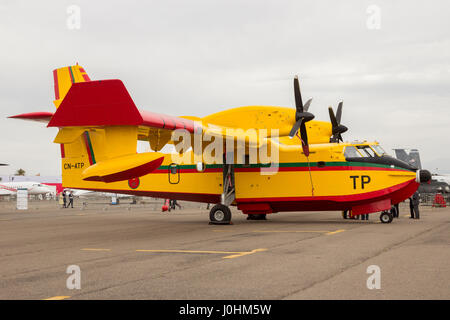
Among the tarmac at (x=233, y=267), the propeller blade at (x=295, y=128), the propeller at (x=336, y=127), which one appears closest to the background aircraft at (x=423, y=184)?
the propeller at (x=336, y=127)

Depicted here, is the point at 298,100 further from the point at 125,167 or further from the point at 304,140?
the point at 125,167

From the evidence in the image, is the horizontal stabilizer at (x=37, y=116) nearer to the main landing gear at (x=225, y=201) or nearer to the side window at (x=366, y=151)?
the main landing gear at (x=225, y=201)

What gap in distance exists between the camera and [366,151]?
66.9ft

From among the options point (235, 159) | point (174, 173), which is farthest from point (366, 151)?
point (174, 173)

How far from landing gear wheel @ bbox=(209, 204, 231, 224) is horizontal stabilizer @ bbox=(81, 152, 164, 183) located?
6339mm

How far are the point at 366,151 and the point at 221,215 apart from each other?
22.7 ft

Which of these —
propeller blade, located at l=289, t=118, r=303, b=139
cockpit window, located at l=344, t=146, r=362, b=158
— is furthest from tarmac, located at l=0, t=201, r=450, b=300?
cockpit window, located at l=344, t=146, r=362, b=158

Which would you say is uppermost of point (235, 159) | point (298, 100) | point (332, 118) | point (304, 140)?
point (298, 100)

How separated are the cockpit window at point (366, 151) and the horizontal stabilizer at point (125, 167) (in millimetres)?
9658

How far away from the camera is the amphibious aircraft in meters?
15.0

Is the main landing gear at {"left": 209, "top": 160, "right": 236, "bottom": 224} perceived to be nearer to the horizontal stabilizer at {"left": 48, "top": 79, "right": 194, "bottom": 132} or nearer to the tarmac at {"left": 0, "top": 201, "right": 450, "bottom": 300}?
the tarmac at {"left": 0, "top": 201, "right": 450, "bottom": 300}

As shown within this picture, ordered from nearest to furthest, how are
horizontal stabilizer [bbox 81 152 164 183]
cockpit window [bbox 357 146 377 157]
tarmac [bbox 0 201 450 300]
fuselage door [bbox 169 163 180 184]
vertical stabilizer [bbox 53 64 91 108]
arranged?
tarmac [bbox 0 201 450 300] → horizontal stabilizer [bbox 81 152 164 183] → cockpit window [bbox 357 146 377 157] → vertical stabilizer [bbox 53 64 91 108] → fuselage door [bbox 169 163 180 184]
